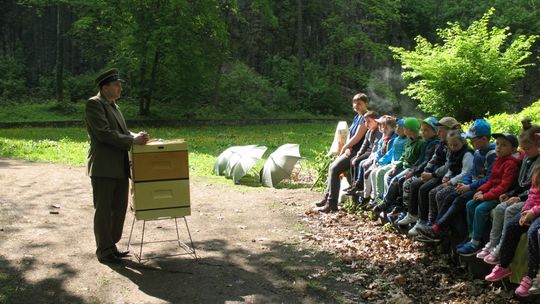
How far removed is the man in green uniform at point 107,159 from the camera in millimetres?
6250

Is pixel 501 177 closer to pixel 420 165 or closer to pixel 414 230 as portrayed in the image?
pixel 414 230

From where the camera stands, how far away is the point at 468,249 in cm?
605

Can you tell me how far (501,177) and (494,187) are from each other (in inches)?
5.0

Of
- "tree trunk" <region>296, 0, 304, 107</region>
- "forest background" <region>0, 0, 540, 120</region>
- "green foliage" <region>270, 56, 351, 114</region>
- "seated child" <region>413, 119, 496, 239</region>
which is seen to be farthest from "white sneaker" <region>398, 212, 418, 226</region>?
"tree trunk" <region>296, 0, 304, 107</region>

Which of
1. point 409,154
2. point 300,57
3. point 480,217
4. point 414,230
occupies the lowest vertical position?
point 414,230

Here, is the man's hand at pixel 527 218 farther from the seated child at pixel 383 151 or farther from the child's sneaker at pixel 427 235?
the seated child at pixel 383 151

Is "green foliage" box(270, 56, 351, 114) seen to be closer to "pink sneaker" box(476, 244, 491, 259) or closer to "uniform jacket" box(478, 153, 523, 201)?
"uniform jacket" box(478, 153, 523, 201)

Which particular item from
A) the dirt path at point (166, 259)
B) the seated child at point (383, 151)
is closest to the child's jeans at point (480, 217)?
Result: the dirt path at point (166, 259)

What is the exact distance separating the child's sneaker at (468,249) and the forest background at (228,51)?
61.3 ft

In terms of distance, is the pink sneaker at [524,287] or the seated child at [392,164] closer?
the pink sneaker at [524,287]

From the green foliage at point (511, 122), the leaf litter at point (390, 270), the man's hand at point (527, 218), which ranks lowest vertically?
the leaf litter at point (390, 270)

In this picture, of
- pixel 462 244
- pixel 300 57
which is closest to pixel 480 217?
pixel 462 244

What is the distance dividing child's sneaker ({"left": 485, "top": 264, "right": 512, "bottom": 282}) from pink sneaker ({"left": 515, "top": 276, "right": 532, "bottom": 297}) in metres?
0.37

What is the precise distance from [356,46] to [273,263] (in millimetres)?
36259
